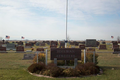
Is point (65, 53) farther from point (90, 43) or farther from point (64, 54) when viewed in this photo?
point (90, 43)

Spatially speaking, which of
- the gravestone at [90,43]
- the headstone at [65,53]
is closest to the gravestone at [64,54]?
the headstone at [65,53]

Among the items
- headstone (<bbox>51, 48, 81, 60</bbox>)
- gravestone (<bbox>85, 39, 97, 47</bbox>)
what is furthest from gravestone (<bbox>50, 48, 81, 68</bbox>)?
gravestone (<bbox>85, 39, 97, 47</bbox>)

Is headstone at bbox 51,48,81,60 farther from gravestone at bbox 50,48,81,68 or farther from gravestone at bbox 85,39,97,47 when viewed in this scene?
gravestone at bbox 85,39,97,47

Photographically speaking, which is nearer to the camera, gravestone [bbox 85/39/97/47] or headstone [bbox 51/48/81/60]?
headstone [bbox 51/48/81/60]

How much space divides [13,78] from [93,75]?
5136 millimetres

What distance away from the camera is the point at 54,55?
11.6 meters

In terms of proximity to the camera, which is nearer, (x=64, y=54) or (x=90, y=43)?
(x=64, y=54)

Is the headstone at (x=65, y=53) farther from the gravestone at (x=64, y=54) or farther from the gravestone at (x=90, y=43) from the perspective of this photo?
the gravestone at (x=90, y=43)

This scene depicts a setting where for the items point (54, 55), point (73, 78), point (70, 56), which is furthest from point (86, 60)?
point (73, 78)

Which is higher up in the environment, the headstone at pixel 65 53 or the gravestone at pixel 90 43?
the gravestone at pixel 90 43

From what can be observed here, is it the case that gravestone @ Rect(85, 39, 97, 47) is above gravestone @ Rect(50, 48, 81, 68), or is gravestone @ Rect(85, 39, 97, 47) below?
above

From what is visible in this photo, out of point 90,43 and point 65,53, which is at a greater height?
point 90,43

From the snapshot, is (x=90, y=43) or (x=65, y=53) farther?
(x=90, y=43)

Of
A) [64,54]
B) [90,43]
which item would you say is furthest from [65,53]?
[90,43]
